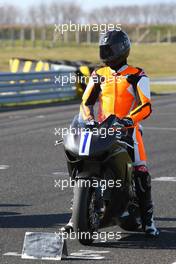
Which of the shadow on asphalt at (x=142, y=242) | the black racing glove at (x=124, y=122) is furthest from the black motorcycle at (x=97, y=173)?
the shadow on asphalt at (x=142, y=242)

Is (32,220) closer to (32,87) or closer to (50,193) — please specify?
(50,193)

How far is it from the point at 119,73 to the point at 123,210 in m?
1.30

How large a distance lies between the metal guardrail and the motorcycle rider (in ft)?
59.7

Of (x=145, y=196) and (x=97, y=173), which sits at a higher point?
(x=97, y=173)

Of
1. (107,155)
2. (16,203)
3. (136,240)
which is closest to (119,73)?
(107,155)

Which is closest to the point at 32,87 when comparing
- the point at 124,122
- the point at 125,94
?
the point at 125,94

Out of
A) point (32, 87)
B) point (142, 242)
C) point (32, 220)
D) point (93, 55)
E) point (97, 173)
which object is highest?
point (97, 173)

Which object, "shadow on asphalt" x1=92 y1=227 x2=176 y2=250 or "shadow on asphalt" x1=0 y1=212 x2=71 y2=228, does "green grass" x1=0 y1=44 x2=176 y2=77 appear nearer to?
"shadow on asphalt" x1=0 y1=212 x2=71 y2=228

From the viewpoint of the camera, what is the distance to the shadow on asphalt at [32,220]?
8.36 m

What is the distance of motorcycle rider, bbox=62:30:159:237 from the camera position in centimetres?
758

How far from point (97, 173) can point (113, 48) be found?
123 centimetres

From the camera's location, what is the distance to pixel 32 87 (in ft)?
91.5

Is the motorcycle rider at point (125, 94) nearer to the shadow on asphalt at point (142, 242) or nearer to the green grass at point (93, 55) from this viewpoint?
the shadow on asphalt at point (142, 242)

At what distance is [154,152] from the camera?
1465 centimetres
